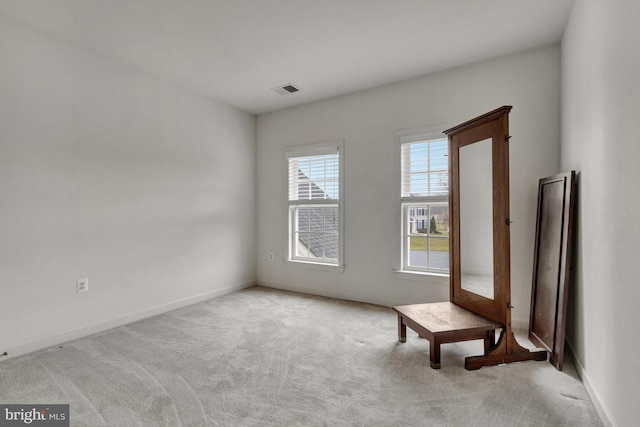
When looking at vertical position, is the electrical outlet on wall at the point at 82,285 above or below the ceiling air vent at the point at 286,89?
below

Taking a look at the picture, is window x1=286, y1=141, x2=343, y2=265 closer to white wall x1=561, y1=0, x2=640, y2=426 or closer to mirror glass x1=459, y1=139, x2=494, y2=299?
mirror glass x1=459, y1=139, x2=494, y2=299

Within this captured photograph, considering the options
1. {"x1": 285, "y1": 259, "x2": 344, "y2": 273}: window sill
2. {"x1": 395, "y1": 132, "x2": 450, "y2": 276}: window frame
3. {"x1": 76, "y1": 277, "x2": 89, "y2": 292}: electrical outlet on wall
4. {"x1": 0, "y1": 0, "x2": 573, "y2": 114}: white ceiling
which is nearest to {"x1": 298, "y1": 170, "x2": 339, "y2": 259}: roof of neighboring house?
{"x1": 285, "y1": 259, "x2": 344, "y2": 273}: window sill

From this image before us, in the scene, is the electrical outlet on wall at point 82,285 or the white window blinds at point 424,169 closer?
the electrical outlet on wall at point 82,285

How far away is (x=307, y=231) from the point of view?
4.58 m

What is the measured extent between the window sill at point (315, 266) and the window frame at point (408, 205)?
0.80 meters

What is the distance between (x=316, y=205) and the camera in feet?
14.5

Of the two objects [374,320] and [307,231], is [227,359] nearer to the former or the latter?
[374,320]

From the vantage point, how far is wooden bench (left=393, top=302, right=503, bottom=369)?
227 centimetres

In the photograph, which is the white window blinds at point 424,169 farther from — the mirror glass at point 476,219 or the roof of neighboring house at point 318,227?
the roof of neighboring house at point 318,227

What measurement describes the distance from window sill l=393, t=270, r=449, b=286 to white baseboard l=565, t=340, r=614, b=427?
3.77 ft

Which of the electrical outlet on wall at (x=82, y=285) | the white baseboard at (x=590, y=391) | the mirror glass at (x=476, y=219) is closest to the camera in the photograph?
the white baseboard at (x=590, y=391)

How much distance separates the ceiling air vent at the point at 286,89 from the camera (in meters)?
3.81

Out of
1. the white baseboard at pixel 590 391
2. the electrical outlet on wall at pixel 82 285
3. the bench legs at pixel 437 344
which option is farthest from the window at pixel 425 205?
the electrical outlet on wall at pixel 82 285

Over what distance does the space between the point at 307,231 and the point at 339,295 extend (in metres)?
1.02
